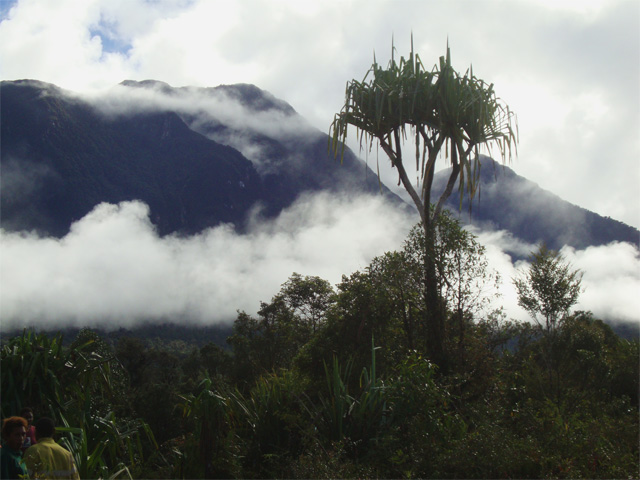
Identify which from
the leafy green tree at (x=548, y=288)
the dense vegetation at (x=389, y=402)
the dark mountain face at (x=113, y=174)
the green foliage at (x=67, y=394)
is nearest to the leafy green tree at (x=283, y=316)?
the dense vegetation at (x=389, y=402)

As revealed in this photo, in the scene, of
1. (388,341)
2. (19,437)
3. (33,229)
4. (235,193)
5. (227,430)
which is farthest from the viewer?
(235,193)

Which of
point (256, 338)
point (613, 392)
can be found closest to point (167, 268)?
point (256, 338)

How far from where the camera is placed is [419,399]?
5.84m

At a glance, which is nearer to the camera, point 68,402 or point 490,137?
point 68,402

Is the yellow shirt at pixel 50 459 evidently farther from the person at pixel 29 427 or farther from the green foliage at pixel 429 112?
the green foliage at pixel 429 112

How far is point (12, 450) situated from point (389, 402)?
149 inches

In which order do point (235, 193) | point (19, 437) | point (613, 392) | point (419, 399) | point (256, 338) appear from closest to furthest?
point (19, 437)
point (419, 399)
point (613, 392)
point (256, 338)
point (235, 193)

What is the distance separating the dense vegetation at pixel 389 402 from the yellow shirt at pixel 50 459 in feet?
2.67

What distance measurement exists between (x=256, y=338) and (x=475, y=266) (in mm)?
16006

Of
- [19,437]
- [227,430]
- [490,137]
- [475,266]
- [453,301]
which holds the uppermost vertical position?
[490,137]

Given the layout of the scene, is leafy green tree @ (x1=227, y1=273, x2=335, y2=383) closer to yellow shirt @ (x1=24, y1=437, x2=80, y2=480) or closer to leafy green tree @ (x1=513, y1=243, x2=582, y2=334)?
leafy green tree @ (x1=513, y1=243, x2=582, y2=334)

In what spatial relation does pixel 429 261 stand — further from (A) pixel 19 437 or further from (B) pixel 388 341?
(A) pixel 19 437

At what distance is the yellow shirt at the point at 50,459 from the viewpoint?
4047 mm

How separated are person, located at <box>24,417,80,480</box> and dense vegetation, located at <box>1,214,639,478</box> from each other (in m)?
0.77
